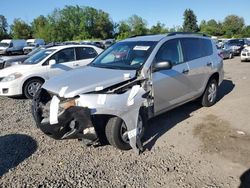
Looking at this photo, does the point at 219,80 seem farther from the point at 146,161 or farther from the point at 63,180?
the point at 63,180

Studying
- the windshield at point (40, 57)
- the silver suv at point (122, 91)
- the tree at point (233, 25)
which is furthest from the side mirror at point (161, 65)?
the tree at point (233, 25)

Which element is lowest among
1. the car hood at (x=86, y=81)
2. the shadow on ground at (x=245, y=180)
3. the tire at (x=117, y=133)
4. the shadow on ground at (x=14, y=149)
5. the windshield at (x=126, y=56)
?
the shadow on ground at (x=245, y=180)

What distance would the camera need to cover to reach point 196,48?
6.12m

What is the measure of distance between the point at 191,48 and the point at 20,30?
253ft

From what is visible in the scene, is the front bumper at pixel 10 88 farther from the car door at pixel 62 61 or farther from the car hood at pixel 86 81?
the car hood at pixel 86 81

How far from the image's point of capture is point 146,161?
4.04m

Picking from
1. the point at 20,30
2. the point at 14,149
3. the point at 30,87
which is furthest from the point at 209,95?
the point at 20,30

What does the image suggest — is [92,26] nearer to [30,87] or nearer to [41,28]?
[41,28]

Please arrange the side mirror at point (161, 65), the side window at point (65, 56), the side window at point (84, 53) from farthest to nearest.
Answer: the side window at point (84, 53)
the side window at point (65, 56)
the side mirror at point (161, 65)

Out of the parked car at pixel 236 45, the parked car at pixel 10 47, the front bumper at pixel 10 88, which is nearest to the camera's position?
the front bumper at pixel 10 88

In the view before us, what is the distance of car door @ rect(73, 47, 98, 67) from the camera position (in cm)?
883

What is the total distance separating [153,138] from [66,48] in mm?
5088

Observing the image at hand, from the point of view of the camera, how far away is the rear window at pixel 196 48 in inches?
226

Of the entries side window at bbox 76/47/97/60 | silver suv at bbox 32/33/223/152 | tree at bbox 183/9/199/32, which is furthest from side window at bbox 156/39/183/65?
tree at bbox 183/9/199/32
